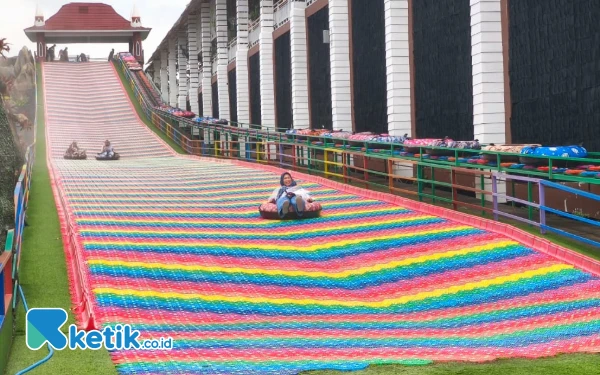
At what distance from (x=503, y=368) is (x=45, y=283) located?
254 inches

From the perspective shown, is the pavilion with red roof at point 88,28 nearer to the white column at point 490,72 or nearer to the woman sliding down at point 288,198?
the white column at point 490,72

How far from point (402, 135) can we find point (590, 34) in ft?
32.1

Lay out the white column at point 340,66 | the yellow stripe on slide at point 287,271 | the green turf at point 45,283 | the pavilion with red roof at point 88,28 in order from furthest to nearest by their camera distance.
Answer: the pavilion with red roof at point 88,28 → the white column at point 340,66 → the yellow stripe on slide at point 287,271 → the green turf at point 45,283

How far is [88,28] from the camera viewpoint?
68.0 m

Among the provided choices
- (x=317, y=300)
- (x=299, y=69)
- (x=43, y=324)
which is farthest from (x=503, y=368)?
(x=299, y=69)

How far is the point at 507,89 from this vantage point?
21.2 meters

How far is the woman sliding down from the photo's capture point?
17172 mm

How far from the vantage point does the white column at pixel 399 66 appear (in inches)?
1059

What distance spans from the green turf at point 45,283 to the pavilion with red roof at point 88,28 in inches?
1842

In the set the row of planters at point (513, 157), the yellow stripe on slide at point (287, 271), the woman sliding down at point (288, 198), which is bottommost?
the yellow stripe on slide at point (287, 271)

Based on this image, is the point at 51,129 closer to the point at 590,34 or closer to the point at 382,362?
the point at 590,34

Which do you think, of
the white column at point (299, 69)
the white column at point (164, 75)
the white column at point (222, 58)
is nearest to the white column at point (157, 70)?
the white column at point (164, 75)

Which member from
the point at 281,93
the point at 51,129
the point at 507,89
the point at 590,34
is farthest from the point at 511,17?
the point at 51,129

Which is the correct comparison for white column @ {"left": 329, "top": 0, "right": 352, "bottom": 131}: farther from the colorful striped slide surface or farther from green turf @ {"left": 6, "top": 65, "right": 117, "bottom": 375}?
green turf @ {"left": 6, "top": 65, "right": 117, "bottom": 375}
